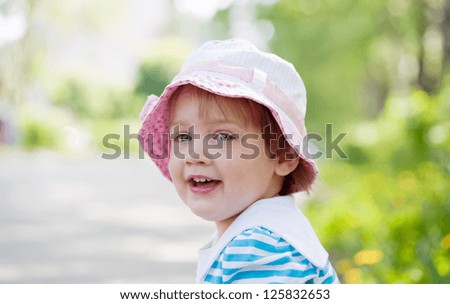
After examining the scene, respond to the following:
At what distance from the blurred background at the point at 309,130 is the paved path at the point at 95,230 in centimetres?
2

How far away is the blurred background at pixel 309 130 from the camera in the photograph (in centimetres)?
419

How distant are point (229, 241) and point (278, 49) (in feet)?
26.5

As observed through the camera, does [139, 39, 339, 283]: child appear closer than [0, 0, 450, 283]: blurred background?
Yes

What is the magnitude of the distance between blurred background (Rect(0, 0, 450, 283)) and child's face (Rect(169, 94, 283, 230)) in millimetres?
549

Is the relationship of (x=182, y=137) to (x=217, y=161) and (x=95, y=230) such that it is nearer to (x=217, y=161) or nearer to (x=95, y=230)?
(x=217, y=161)

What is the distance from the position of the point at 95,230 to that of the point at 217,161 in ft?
15.7

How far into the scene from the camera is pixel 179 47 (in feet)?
74.7

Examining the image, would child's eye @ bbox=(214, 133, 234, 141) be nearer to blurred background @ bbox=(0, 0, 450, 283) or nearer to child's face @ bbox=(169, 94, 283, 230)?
child's face @ bbox=(169, 94, 283, 230)

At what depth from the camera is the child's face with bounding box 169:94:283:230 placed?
1758 millimetres

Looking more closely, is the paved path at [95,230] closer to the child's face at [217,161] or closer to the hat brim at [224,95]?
the hat brim at [224,95]

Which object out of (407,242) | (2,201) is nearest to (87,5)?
(2,201)

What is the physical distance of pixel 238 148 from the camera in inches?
69.4

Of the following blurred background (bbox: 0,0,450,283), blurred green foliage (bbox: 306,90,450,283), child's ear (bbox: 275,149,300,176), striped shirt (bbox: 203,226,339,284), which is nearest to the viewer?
striped shirt (bbox: 203,226,339,284)

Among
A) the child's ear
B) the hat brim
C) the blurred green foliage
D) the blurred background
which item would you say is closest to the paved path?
the blurred background
